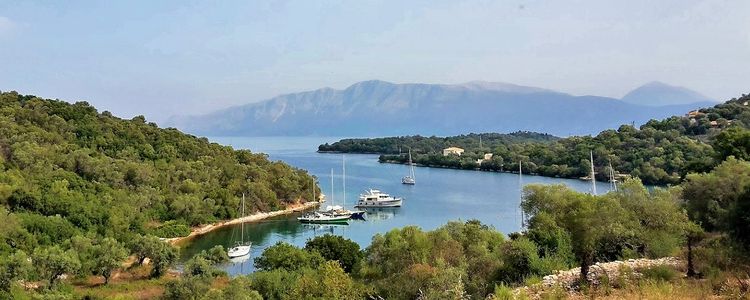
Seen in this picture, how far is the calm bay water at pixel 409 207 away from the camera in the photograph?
30.8 metres

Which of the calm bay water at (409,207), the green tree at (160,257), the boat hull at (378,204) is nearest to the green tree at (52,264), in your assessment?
the green tree at (160,257)

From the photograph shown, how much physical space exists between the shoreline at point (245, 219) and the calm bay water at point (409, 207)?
64 cm

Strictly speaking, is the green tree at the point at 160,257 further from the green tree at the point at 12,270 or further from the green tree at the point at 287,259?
the green tree at the point at 12,270

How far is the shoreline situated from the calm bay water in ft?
2.09

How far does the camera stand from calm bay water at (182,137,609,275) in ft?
101

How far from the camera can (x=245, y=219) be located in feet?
116

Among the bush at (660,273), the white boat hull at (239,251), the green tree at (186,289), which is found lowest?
the white boat hull at (239,251)

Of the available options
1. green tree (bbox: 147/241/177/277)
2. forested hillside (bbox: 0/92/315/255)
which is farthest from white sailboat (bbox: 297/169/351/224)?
green tree (bbox: 147/241/177/277)

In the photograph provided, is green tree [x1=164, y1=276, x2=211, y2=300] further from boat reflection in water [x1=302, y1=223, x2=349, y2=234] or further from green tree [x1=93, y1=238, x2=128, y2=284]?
boat reflection in water [x1=302, y1=223, x2=349, y2=234]

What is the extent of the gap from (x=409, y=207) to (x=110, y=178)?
72.1 feet

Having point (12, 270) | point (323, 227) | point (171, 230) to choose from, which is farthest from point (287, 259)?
point (323, 227)

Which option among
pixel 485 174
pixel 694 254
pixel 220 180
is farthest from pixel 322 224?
pixel 485 174

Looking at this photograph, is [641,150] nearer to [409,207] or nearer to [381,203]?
[409,207]

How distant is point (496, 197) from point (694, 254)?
3624 cm
